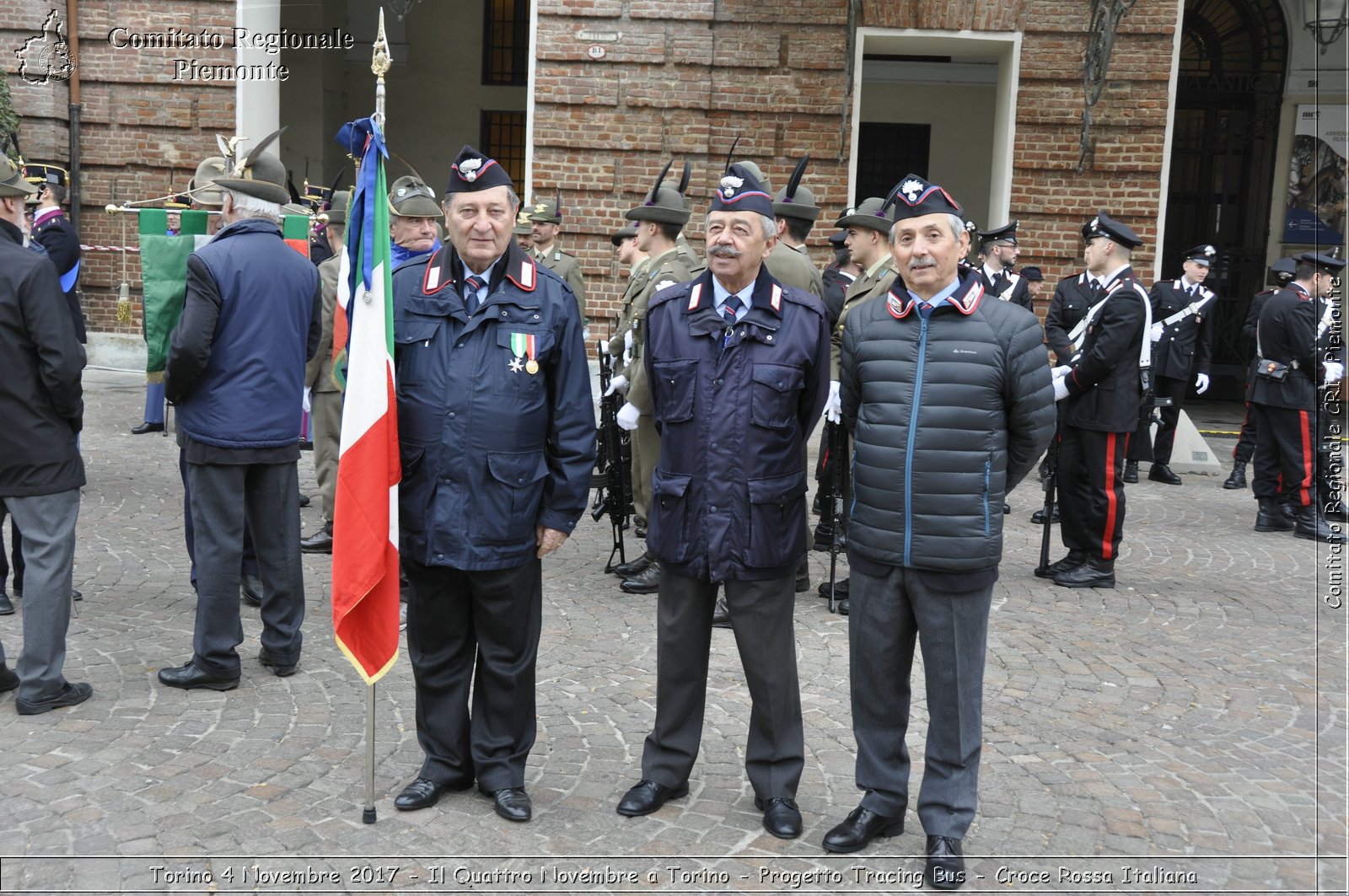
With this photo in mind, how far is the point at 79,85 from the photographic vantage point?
1430cm

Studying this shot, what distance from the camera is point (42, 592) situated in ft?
16.6

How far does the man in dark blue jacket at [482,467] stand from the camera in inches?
162

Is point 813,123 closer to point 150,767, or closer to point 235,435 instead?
point 235,435

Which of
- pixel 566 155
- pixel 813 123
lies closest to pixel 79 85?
pixel 566 155

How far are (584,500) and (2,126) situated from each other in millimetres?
12267

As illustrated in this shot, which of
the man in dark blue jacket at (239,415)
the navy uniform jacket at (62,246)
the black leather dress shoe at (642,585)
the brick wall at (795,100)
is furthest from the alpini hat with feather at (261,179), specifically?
the brick wall at (795,100)

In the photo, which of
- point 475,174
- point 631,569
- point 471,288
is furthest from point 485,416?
point 631,569

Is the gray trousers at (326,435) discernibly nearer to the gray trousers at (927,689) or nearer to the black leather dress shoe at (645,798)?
the black leather dress shoe at (645,798)

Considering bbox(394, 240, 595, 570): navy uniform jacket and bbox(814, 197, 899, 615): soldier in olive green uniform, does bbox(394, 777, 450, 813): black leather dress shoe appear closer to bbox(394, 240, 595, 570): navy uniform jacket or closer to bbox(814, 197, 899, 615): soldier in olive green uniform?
bbox(394, 240, 595, 570): navy uniform jacket

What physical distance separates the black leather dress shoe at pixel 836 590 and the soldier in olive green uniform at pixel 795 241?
5.64 feet

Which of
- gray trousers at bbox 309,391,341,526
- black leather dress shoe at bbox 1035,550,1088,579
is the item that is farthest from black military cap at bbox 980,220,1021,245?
gray trousers at bbox 309,391,341,526

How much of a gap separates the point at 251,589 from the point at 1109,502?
5.18 metres

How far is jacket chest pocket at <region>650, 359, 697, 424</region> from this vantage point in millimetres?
4219

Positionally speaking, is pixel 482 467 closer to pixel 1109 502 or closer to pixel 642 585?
pixel 642 585
